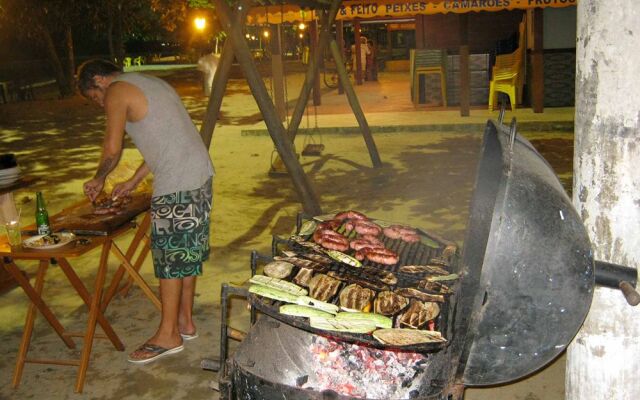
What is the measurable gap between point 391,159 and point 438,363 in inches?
313

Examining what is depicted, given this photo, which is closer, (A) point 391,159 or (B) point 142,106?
(B) point 142,106

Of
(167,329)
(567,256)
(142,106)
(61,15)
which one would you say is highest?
(61,15)

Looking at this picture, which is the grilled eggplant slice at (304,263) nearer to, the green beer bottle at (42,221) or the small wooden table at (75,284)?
the small wooden table at (75,284)

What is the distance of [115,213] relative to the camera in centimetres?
486

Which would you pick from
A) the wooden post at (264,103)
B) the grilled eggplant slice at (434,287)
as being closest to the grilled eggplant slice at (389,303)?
the grilled eggplant slice at (434,287)

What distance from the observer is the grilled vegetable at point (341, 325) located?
2838 mm

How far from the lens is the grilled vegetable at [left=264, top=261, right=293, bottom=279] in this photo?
3479mm

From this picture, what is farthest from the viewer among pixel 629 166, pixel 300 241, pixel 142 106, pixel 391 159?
pixel 391 159

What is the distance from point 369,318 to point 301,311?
12.3 inches

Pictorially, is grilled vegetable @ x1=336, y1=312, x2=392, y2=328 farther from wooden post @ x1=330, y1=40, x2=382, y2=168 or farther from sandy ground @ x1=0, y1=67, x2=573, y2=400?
wooden post @ x1=330, y1=40, x2=382, y2=168

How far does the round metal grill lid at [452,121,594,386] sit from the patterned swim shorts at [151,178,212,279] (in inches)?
101

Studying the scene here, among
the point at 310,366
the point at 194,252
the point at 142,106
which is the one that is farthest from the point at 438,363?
the point at 142,106

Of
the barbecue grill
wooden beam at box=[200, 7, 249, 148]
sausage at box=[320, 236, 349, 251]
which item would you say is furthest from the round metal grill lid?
wooden beam at box=[200, 7, 249, 148]

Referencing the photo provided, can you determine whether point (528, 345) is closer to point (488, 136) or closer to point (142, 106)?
point (488, 136)
